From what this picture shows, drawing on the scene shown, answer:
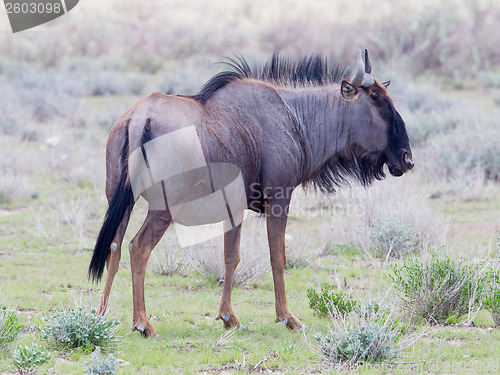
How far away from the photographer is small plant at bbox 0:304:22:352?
184 inches

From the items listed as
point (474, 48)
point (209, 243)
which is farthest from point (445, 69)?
point (209, 243)

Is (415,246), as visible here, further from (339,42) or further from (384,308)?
(339,42)

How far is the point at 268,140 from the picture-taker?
546 cm

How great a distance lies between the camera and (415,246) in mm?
7809

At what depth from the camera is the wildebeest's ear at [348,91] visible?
5618 millimetres

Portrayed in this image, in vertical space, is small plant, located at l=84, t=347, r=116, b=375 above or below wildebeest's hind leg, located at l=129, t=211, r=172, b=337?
below

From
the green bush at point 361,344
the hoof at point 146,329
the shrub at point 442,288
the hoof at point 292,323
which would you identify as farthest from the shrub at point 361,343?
the hoof at point 146,329

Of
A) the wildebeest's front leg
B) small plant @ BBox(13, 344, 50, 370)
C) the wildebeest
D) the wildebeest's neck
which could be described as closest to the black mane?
the wildebeest

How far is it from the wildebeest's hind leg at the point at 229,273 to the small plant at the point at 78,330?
1.06m

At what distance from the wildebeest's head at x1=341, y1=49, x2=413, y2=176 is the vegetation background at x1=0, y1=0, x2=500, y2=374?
2.47 ft

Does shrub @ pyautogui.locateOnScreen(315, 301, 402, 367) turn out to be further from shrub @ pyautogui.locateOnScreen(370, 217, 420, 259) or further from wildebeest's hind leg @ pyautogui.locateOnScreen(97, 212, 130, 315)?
shrub @ pyautogui.locateOnScreen(370, 217, 420, 259)

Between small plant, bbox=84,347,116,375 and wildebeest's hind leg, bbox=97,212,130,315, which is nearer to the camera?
small plant, bbox=84,347,116,375

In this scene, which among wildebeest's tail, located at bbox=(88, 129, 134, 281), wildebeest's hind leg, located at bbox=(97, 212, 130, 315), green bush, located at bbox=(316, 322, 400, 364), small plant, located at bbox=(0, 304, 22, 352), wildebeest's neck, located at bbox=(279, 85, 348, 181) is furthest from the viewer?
wildebeest's neck, located at bbox=(279, 85, 348, 181)

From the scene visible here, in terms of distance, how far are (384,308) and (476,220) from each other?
498 cm
